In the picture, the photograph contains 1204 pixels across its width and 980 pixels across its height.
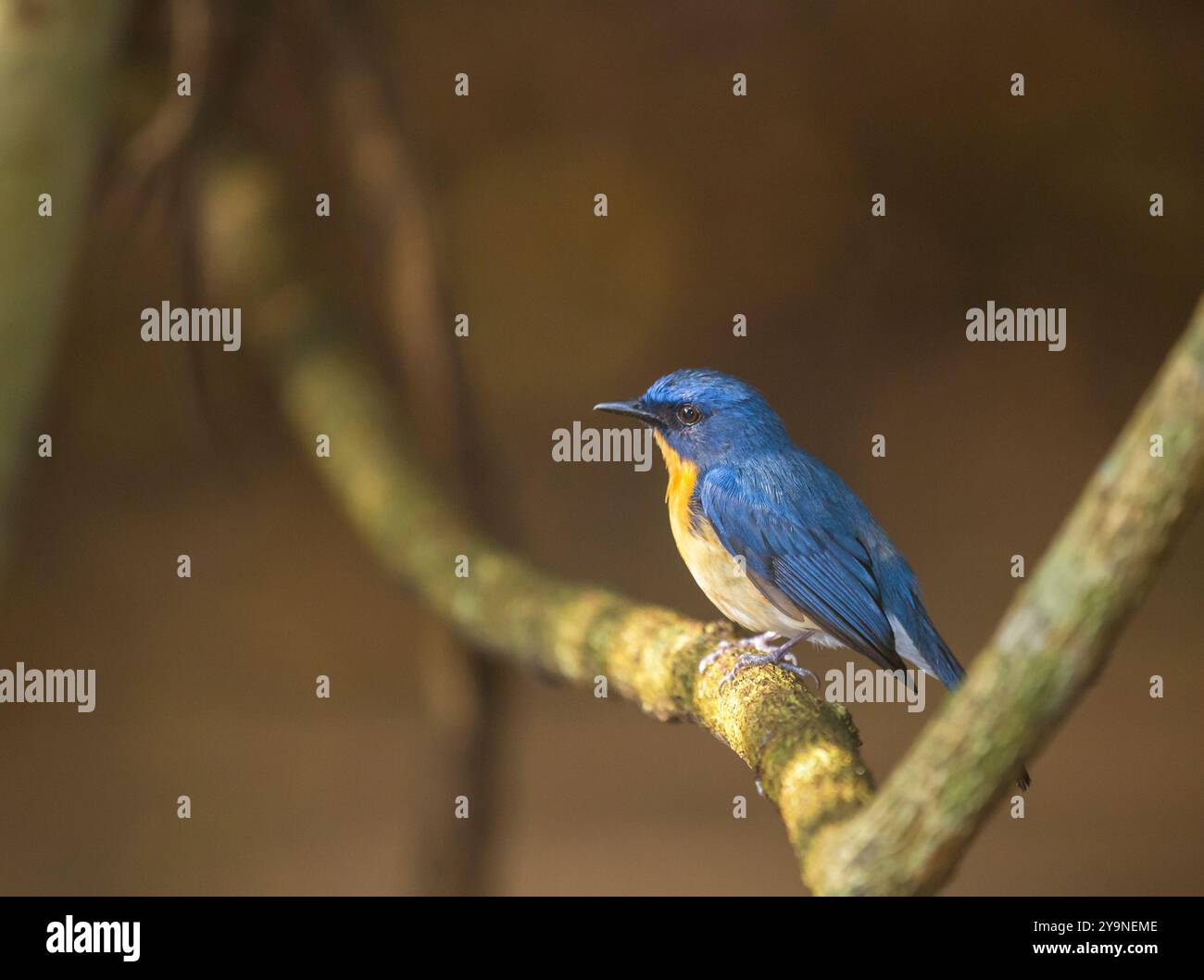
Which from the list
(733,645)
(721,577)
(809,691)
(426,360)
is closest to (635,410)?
(721,577)

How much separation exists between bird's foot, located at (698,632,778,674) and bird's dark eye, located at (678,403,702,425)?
1.19 feet

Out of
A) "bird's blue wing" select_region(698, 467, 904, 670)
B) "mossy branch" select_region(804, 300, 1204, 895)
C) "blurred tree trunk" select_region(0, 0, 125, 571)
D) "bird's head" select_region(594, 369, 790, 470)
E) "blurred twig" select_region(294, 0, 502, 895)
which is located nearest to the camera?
"mossy branch" select_region(804, 300, 1204, 895)

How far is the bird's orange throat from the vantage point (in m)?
1.85

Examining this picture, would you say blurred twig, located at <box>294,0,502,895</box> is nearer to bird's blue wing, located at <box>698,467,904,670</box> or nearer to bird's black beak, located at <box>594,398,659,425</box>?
bird's black beak, located at <box>594,398,659,425</box>

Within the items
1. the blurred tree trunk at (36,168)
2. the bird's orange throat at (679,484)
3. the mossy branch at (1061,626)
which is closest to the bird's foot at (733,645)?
the bird's orange throat at (679,484)

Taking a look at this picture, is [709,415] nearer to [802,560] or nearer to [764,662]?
[802,560]

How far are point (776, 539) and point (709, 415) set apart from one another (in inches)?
8.7

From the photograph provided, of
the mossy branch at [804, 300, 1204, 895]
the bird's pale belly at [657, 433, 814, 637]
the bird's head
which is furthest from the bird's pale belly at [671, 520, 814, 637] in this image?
the mossy branch at [804, 300, 1204, 895]

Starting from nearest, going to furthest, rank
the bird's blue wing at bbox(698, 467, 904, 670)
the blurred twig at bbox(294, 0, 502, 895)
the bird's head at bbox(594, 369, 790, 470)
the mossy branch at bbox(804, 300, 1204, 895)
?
1. the mossy branch at bbox(804, 300, 1204, 895)
2. the bird's blue wing at bbox(698, 467, 904, 670)
3. the bird's head at bbox(594, 369, 790, 470)
4. the blurred twig at bbox(294, 0, 502, 895)

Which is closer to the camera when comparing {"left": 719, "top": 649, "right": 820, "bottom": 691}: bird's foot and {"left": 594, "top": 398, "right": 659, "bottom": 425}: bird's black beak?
{"left": 719, "top": 649, "right": 820, "bottom": 691}: bird's foot

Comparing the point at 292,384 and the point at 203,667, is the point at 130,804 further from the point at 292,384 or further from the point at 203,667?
the point at 292,384

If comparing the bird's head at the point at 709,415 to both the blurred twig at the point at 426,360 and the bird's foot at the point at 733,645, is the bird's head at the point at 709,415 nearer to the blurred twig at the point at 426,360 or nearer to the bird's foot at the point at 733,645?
the bird's foot at the point at 733,645

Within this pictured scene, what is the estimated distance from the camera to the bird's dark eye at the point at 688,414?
6.07 feet

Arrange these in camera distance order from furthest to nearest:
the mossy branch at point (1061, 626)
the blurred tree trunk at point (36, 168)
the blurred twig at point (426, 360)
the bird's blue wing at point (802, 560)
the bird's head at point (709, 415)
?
1. the blurred twig at point (426, 360)
2. the blurred tree trunk at point (36, 168)
3. the bird's head at point (709, 415)
4. the bird's blue wing at point (802, 560)
5. the mossy branch at point (1061, 626)
